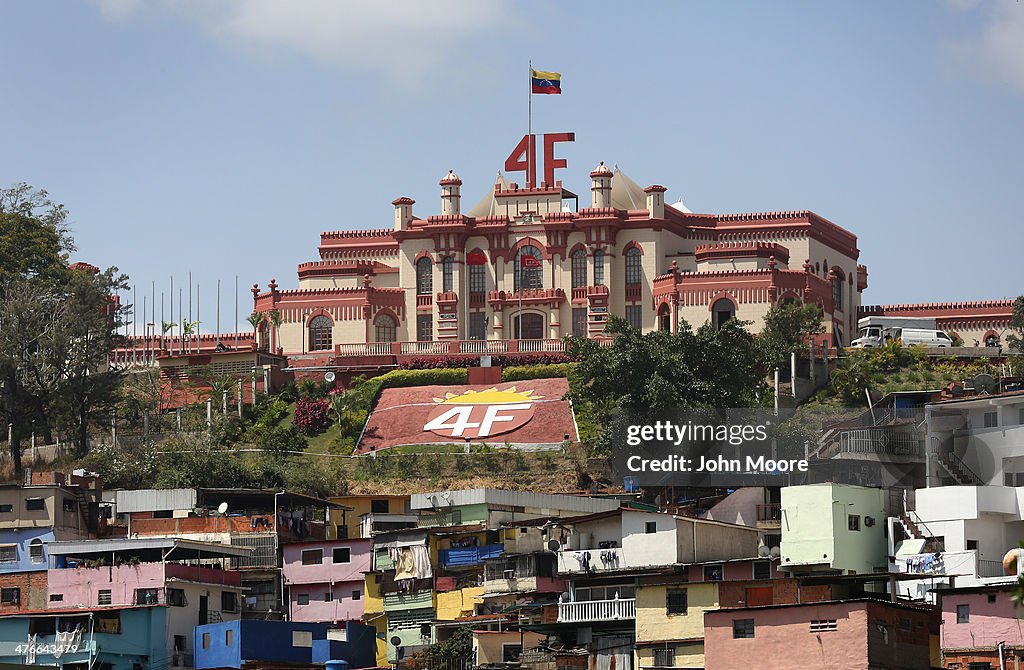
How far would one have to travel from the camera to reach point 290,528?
285ft

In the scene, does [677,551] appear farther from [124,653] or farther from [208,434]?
[208,434]

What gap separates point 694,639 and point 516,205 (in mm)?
62485

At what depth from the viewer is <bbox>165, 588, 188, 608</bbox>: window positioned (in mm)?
77562

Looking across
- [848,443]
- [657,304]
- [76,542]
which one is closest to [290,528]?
[76,542]

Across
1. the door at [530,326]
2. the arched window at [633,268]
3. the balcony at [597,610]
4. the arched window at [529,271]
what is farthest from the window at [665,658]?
the arched window at [529,271]

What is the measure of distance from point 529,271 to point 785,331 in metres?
19.1

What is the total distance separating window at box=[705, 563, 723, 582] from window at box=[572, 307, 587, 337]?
171 feet

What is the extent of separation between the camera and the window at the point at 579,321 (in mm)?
124500

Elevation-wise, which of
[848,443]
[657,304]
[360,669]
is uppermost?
[657,304]

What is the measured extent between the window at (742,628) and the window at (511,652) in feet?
33.0

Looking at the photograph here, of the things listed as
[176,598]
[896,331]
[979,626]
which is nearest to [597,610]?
[979,626]

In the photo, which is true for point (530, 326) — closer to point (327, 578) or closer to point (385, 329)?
point (385, 329)

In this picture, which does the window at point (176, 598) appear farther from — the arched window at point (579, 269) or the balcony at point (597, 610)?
the arched window at point (579, 269)

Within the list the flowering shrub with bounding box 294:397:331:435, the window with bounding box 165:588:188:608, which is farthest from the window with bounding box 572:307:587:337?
the window with bounding box 165:588:188:608
